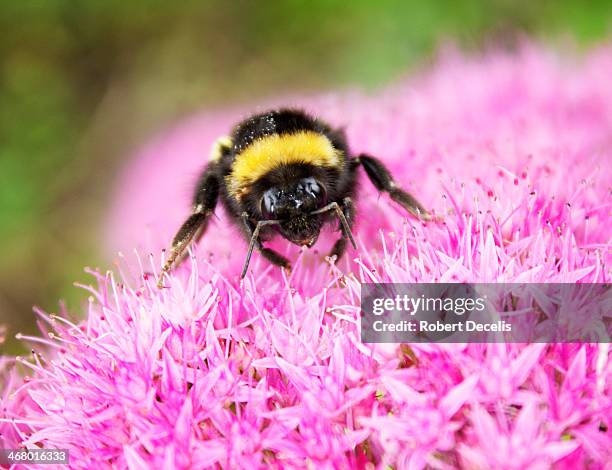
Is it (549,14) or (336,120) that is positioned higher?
(549,14)

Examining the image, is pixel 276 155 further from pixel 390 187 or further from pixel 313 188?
pixel 390 187

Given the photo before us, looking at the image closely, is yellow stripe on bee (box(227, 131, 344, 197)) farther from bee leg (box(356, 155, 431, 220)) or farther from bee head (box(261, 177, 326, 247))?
bee leg (box(356, 155, 431, 220))

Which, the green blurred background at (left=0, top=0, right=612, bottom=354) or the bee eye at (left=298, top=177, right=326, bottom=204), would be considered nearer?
the bee eye at (left=298, top=177, right=326, bottom=204)

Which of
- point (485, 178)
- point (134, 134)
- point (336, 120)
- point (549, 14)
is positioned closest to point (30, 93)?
point (134, 134)

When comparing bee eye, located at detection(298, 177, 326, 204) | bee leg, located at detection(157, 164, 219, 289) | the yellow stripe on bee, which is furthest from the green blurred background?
bee eye, located at detection(298, 177, 326, 204)

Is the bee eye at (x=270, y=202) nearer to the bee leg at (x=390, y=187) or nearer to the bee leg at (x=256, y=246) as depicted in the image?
the bee leg at (x=256, y=246)

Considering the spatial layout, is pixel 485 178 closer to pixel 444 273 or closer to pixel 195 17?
pixel 444 273
